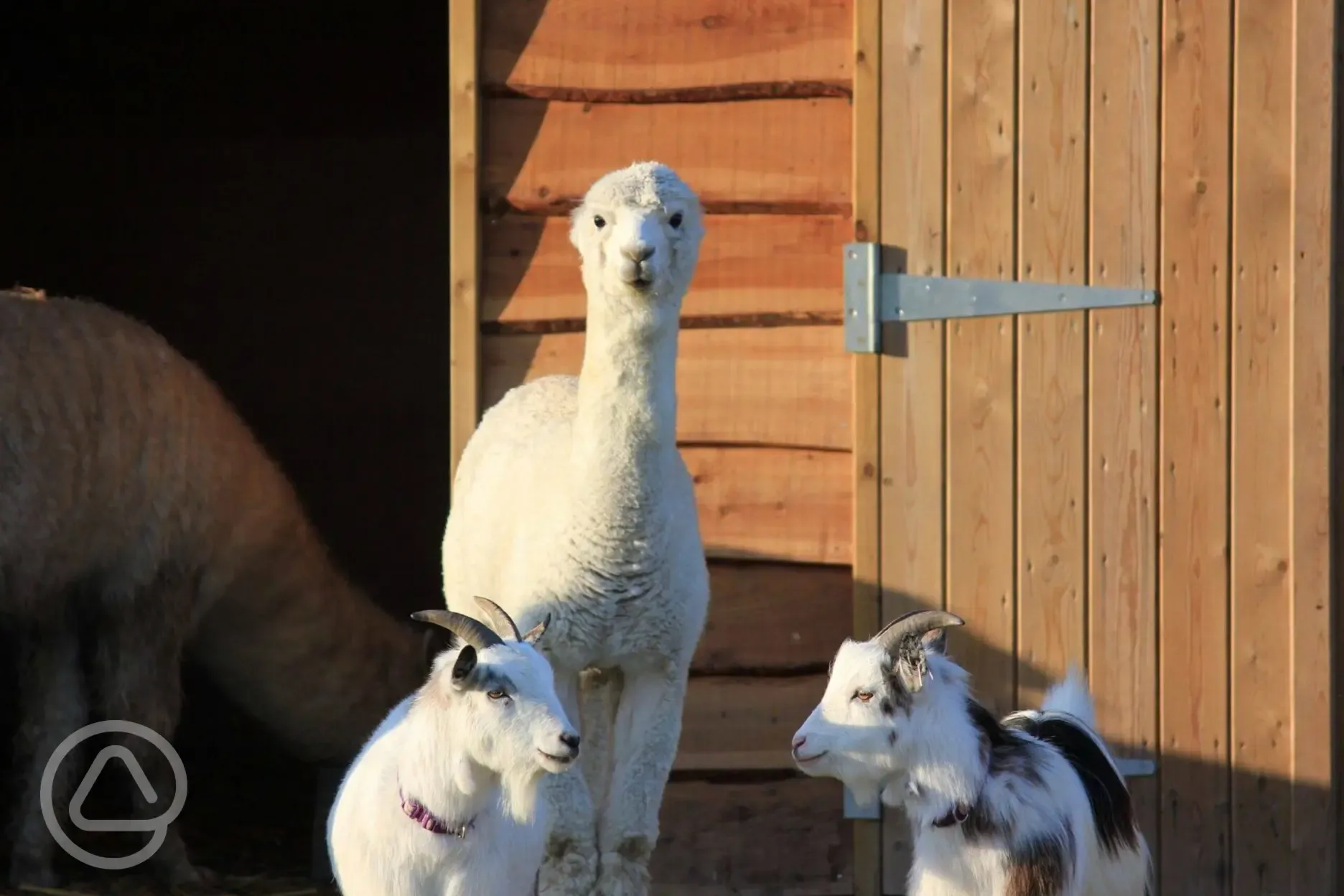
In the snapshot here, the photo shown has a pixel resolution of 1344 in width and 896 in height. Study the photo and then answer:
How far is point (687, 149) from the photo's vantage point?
6.51 metres

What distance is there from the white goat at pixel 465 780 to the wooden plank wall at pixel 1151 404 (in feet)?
5.98

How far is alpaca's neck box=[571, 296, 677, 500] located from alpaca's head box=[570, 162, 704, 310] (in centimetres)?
6

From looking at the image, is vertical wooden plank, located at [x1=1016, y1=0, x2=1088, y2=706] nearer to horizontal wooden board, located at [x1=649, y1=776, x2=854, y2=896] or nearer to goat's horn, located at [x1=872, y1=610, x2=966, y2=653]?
horizontal wooden board, located at [x1=649, y1=776, x2=854, y2=896]

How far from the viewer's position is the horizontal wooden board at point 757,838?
643 centimetres

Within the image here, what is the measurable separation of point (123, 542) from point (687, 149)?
2360 millimetres

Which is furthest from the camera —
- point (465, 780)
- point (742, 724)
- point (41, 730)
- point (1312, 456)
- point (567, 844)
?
point (41, 730)

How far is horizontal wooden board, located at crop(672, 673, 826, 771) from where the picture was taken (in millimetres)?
6441

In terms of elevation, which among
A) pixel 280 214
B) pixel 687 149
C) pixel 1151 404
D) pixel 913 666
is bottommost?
pixel 913 666

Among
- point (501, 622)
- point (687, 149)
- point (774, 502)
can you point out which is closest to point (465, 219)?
point (687, 149)

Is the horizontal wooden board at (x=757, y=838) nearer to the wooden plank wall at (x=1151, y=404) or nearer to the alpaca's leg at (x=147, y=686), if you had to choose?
the wooden plank wall at (x=1151, y=404)

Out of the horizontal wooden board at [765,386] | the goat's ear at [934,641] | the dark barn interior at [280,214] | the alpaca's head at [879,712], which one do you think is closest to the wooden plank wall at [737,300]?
the horizontal wooden board at [765,386]

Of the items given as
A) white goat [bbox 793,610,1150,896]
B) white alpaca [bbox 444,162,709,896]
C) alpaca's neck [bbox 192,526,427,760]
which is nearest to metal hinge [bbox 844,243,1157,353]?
white alpaca [bbox 444,162,709,896]

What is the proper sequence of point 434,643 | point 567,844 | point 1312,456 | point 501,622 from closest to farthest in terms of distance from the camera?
point 501,622, point 567,844, point 1312,456, point 434,643

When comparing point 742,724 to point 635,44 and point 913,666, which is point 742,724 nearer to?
point 913,666
